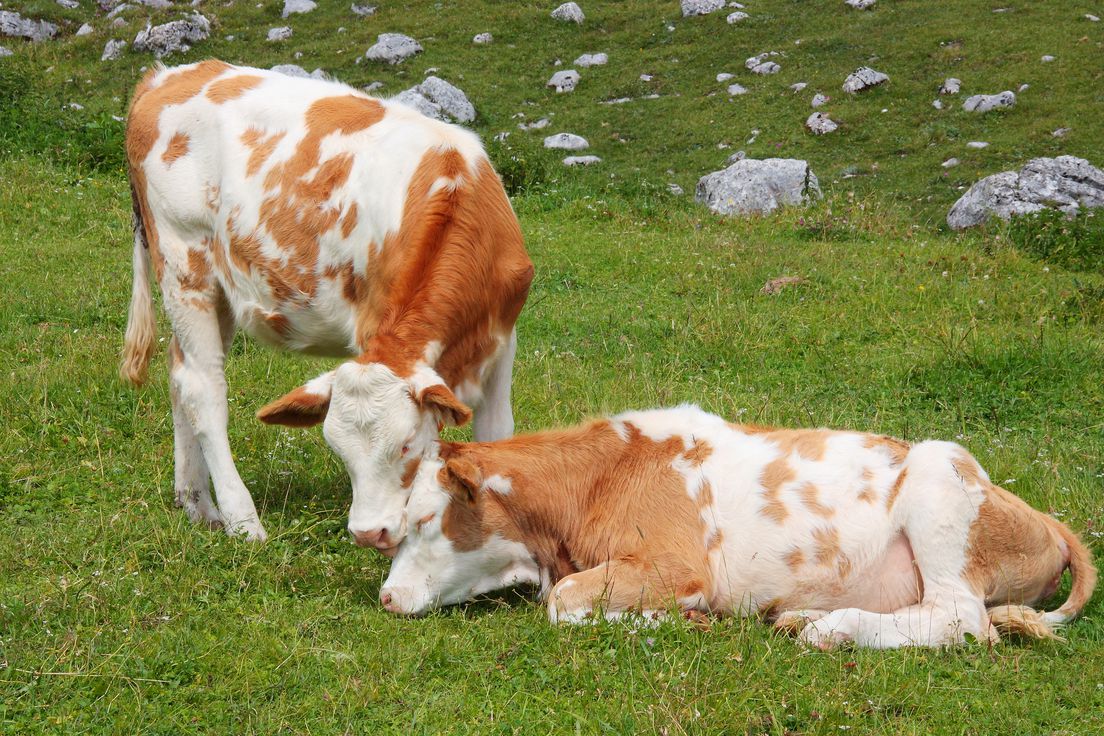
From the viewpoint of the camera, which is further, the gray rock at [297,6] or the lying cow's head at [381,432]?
the gray rock at [297,6]

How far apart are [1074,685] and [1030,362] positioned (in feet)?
15.0

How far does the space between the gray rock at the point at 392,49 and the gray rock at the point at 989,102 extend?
12.2 m

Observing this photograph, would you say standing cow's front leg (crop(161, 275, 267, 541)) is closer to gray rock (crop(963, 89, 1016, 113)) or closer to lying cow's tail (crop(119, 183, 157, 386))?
lying cow's tail (crop(119, 183, 157, 386))

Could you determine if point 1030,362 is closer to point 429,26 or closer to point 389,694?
point 389,694

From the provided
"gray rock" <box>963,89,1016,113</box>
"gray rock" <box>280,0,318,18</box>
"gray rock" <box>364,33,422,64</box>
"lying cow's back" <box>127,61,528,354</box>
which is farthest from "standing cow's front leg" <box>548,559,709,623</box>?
"gray rock" <box>280,0,318,18</box>

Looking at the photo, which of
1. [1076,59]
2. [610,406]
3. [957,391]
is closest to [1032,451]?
[957,391]

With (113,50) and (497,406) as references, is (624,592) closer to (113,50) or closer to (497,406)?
(497,406)

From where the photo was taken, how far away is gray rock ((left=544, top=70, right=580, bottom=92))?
24.1m

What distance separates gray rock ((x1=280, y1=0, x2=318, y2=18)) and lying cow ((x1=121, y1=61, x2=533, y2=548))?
2362 cm

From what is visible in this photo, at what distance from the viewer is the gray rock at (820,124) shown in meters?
20.6

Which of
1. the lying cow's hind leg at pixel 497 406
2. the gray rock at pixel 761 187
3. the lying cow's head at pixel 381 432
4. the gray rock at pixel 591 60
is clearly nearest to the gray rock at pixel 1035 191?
the gray rock at pixel 761 187

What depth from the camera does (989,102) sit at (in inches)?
807

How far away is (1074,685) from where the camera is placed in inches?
176

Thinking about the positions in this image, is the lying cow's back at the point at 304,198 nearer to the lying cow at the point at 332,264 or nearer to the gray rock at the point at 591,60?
the lying cow at the point at 332,264
